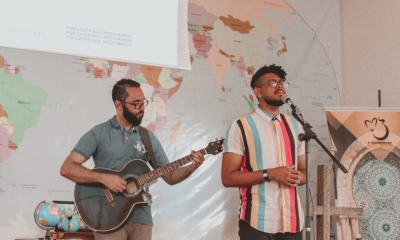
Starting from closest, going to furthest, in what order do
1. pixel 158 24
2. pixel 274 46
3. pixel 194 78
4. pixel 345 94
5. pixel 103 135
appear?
pixel 103 135
pixel 158 24
pixel 194 78
pixel 274 46
pixel 345 94

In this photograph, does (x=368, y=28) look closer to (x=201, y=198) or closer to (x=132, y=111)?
(x=201, y=198)

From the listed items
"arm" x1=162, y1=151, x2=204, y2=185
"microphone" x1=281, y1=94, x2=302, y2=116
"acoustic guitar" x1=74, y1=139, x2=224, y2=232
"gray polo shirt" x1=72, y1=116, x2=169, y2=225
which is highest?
"microphone" x1=281, y1=94, x2=302, y2=116

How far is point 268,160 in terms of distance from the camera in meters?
3.08

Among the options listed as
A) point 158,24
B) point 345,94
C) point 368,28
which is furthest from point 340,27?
point 158,24

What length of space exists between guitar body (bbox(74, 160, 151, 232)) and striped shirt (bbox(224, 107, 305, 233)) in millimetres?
→ 535

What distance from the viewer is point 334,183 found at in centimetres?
418

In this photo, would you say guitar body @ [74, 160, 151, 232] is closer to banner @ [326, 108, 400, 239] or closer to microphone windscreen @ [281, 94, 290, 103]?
microphone windscreen @ [281, 94, 290, 103]

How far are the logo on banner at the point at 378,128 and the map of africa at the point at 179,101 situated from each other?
634 mm

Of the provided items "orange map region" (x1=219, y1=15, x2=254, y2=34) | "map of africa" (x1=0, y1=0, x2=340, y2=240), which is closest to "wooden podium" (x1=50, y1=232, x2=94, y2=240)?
"map of africa" (x1=0, y1=0, x2=340, y2=240)

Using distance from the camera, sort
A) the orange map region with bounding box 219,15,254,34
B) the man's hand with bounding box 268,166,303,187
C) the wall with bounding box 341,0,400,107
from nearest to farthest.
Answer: the man's hand with bounding box 268,166,303,187 → the orange map region with bounding box 219,15,254,34 → the wall with bounding box 341,0,400,107

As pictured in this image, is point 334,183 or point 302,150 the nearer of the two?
point 302,150

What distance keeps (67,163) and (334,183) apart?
78.2 inches

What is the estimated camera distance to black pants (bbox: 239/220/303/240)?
2945 millimetres

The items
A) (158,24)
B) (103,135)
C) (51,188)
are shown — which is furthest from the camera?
(158,24)
